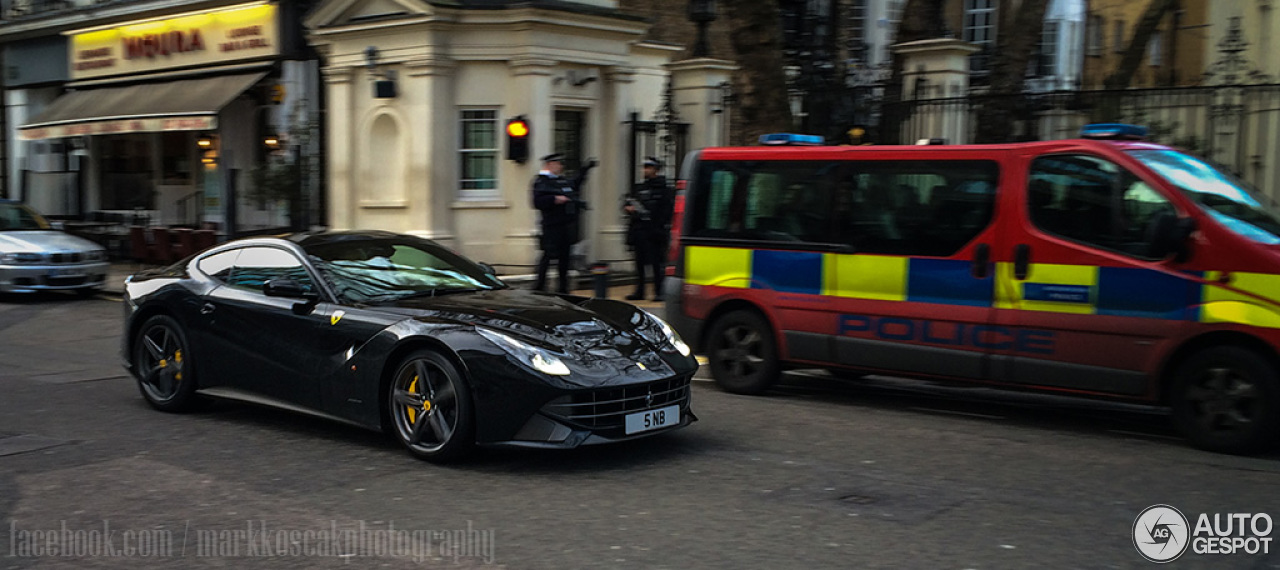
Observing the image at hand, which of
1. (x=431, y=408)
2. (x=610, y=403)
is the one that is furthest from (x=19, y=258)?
(x=610, y=403)

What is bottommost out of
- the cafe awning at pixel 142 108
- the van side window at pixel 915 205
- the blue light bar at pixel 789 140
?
the van side window at pixel 915 205

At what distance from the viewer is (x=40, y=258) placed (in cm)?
1695

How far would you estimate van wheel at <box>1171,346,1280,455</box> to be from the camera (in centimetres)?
699

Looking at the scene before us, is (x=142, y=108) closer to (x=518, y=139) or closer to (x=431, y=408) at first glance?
(x=518, y=139)

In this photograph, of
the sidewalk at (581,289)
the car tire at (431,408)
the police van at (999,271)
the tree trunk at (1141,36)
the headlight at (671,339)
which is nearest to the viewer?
the car tire at (431,408)

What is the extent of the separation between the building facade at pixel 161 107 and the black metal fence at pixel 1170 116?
11.5 metres

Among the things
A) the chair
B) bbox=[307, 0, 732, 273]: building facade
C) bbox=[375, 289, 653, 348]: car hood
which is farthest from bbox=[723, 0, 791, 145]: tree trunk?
the chair

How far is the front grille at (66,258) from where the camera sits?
17.1 m

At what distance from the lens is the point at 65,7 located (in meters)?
26.3

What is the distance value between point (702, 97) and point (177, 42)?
11269 mm

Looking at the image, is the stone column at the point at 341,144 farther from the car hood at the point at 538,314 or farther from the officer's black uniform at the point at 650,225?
the car hood at the point at 538,314

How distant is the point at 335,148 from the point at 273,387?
12.4m

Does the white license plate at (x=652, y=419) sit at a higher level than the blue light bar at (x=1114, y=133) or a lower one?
lower

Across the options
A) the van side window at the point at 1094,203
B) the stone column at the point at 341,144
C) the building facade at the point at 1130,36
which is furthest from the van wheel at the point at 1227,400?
the building facade at the point at 1130,36
